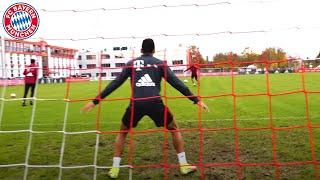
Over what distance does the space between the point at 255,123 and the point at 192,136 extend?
7.46 feet

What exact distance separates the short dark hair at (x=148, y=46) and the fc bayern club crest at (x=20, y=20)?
2193mm

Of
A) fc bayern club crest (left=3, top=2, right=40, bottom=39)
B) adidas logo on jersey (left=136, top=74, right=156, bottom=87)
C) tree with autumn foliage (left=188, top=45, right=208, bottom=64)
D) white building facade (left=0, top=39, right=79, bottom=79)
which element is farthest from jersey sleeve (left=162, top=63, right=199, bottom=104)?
fc bayern club crest (left=3, top=2, right=40, bottom=39)

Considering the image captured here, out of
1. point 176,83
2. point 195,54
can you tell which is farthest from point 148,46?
point 195,54

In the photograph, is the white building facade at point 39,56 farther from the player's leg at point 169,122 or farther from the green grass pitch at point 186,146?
the player's leg at point 169,122

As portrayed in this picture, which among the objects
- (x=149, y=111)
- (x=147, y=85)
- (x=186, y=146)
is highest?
(x=147, y=85)

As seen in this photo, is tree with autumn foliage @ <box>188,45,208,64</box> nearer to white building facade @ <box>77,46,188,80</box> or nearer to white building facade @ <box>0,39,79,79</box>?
white building facade @ <box>77,46,188,80</box>

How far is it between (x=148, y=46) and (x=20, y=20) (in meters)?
2.57

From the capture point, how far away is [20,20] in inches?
310

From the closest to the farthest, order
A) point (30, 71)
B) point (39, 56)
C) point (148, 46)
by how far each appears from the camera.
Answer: point (148, 46) < point (39, 56) < point (30, 71)

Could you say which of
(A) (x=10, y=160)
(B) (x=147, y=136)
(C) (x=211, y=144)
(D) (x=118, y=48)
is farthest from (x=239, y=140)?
(A) (x=10, y=160)

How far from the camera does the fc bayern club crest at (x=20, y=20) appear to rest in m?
7.78

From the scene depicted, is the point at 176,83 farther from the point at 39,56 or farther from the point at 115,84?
the point at 39,56

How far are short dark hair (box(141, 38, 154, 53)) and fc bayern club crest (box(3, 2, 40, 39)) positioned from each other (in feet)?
7.20

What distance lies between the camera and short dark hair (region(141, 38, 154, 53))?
6.55 metres
